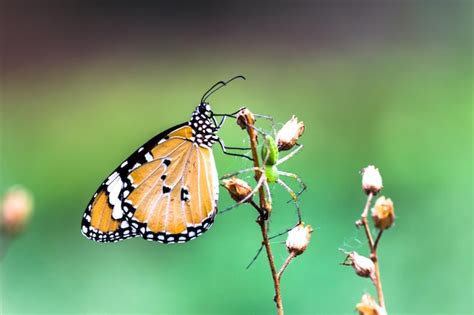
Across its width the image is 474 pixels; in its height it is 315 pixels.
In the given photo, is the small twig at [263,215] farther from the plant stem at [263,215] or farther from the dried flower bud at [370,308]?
the dried flower bud at [370,308]

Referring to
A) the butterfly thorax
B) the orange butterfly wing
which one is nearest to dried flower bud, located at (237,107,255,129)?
the orange butterfly wing

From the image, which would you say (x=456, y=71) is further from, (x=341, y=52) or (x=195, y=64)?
(x=195, y=64)

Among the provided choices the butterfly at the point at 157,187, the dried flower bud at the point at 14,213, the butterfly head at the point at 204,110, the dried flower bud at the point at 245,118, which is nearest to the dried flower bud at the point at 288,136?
the dried flower bud at the point at 245,118

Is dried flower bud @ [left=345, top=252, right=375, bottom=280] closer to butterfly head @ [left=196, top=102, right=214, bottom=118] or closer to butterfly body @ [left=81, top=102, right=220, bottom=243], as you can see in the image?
butterfly body @ [left=81, top=102, right=220, bottom=243]

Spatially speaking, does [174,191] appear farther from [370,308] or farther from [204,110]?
[370,308]

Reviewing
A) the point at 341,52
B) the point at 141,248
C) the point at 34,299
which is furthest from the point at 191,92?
the point at 34,299

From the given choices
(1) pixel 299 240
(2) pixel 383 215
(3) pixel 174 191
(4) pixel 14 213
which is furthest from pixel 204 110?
(2) pixel 383 215

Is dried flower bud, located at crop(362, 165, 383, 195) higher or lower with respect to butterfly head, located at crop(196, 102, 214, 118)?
lower
